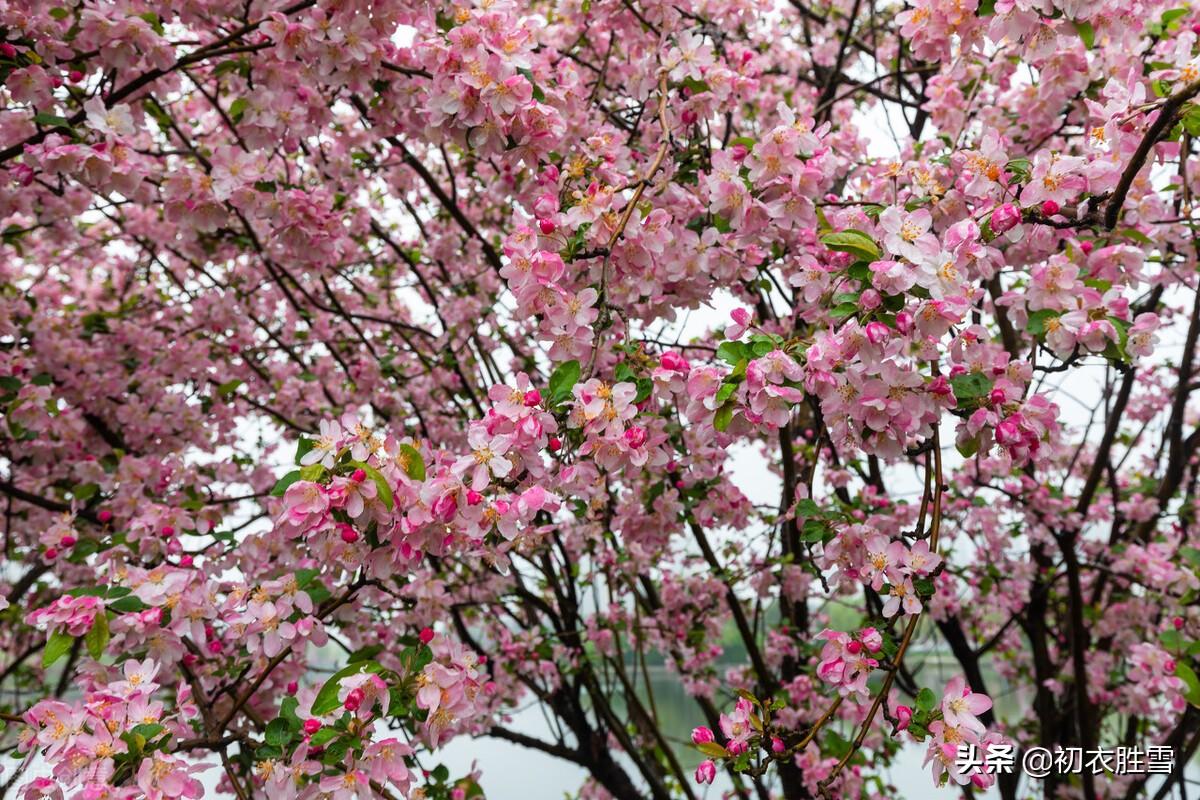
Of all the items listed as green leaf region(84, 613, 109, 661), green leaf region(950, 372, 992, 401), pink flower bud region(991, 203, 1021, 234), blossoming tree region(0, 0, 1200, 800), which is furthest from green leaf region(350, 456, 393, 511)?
pink flower bud region(991, 203, 1021, 234)

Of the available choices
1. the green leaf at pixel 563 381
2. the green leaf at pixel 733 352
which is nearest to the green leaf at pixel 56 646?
the green leaf at pixel 563 381

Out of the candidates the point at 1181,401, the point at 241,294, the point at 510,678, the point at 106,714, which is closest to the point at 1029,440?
the point at 106,714

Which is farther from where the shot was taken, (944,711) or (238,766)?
(238,766)

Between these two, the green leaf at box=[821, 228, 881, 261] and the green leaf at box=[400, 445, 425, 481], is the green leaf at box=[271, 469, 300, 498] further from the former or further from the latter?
the green leaf at box=[821, 228, 881, 261]

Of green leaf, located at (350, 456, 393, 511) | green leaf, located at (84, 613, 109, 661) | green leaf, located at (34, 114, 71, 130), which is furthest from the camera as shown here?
green leaf, located at (34, 114, 71, 130)

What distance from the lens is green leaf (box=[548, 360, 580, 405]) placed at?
1.03m

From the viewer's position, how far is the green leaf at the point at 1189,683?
67.3 inches

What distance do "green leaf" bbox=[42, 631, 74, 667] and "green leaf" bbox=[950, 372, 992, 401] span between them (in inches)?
50.1

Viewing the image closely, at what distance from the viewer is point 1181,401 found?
7.48 feet

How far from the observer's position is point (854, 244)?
987mm

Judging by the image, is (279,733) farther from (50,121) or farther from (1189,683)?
(1189,683)

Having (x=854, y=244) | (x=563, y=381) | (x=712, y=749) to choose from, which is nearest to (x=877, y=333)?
(x=854, y=244)

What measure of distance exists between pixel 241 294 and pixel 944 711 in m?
2.43

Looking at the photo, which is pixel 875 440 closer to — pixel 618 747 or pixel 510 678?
pixel 510 678
